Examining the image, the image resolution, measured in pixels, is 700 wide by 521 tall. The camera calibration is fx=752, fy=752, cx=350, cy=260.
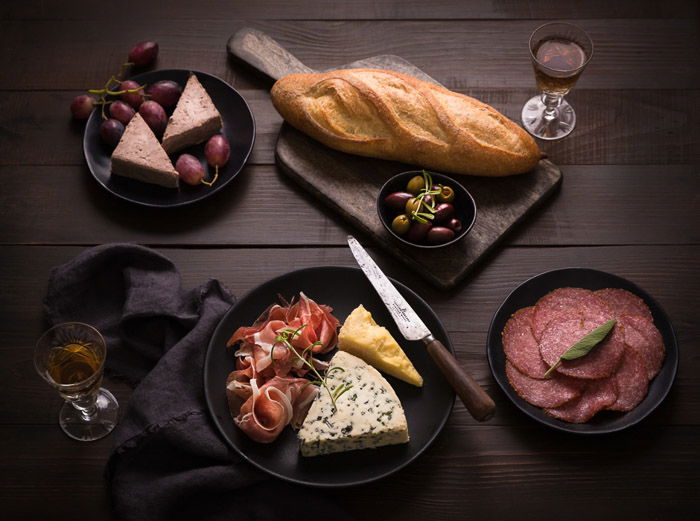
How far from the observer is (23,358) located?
7.00 ft

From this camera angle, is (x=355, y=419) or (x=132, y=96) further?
(x=132, y=96)

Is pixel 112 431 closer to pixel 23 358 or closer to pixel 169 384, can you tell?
pixel 169 384

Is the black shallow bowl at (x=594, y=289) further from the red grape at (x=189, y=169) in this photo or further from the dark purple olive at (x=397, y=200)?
the red grape at (x=189, y=169)

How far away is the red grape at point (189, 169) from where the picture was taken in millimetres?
2367

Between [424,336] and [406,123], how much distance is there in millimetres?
720

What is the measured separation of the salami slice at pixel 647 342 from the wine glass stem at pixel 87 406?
4.66 feet

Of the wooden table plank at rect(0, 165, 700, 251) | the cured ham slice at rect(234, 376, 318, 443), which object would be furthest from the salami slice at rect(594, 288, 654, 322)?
the cured ham slice at rect(234, 376, 318, 443)

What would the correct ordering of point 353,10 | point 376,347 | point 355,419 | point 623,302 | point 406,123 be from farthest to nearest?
point 353,10, point 406,123, point 623,302, point 376,347, point 355,419

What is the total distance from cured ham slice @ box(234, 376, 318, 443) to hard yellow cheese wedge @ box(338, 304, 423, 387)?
0.16 metres

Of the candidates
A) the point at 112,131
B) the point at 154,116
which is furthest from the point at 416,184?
the point at 112,131

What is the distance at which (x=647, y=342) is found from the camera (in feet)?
6.59

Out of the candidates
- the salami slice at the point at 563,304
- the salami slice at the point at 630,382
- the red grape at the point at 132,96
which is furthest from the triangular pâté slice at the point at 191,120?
Answer: the salami slice at the point at 630,382

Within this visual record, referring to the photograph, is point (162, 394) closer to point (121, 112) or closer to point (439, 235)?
point (439, 235)

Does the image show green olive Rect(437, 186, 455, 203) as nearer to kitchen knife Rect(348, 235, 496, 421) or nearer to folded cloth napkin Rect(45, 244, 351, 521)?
kitchen knife Rect(348, 235, 496, 421)
